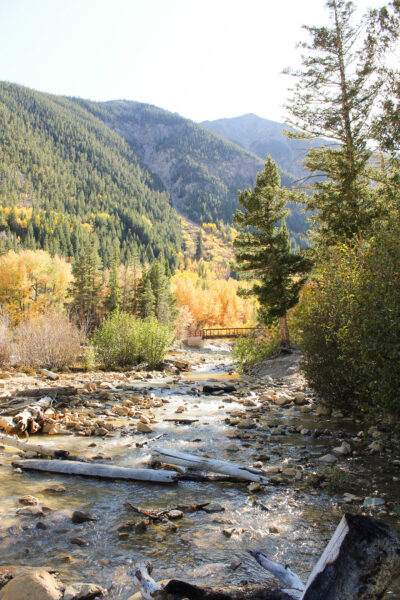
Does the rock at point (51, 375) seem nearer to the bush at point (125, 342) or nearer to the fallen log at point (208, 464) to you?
the bush at point (125, 342)

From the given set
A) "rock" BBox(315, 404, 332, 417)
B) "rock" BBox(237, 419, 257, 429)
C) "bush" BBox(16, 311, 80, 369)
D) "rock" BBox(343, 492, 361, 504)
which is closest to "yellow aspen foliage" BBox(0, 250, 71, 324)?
"bush" BBox(16, 311, 80, 369)

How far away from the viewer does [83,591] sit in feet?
9.56

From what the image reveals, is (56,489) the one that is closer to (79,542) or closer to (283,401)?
(79,542)

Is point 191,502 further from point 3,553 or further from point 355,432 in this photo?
point 355,432

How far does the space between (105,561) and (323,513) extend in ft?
8.27

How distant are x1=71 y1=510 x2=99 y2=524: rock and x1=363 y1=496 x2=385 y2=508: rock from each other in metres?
3.18

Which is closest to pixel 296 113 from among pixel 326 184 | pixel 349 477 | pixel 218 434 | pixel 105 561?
pixel 326 184

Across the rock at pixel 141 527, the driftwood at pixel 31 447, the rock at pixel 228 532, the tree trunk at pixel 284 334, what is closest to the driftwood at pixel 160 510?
the rock at pixel 141 527

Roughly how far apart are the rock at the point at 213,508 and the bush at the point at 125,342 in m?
16.1

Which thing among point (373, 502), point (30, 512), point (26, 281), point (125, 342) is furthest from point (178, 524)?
point (26, 281)

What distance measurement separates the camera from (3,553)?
350 centimetres

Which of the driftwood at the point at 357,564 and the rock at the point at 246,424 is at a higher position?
the driftwood at the point at 357,564

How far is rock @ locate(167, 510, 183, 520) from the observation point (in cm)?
439

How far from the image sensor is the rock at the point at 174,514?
439 centimetres
